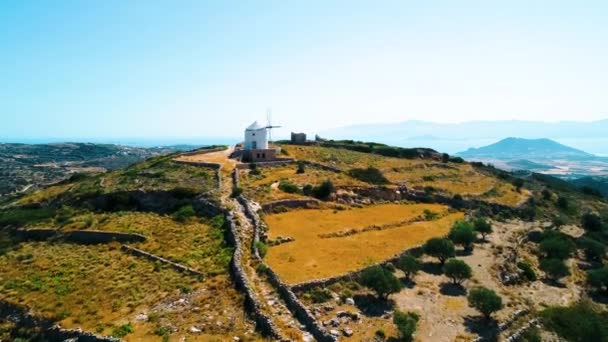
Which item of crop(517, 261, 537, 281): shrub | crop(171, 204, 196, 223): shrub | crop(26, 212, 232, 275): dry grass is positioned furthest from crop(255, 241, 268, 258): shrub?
crop(517, 261, 537, 281): shrub

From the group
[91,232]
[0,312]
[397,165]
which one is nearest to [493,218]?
[397,165]

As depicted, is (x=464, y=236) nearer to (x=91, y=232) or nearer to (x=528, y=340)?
(x=528, y=340)

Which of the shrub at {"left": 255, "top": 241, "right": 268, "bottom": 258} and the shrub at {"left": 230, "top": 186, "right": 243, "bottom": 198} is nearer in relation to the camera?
the shrub at {"left": 255, "top": 241, "right": 268, "bottom": 258}

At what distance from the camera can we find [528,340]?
2586 centimetres

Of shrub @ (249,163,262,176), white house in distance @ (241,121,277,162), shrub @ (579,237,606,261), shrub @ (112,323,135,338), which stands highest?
white house in distance @ (241,121,277,162)

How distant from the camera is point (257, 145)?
72.8 m

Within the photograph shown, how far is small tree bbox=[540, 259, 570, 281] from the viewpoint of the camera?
126ft

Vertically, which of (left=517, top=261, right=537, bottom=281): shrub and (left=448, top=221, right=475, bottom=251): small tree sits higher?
(left=448, top=221, right=475, bottom=251): small tree

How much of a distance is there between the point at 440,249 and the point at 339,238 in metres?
9.58

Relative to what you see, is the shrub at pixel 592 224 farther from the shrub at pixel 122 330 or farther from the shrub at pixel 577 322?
the shrub at pixel 122 330

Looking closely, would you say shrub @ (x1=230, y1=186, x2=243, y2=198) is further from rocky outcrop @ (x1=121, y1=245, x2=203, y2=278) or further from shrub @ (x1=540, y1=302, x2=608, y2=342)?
shrub @ (x1=540, y1=302, x2=608, y2=342)

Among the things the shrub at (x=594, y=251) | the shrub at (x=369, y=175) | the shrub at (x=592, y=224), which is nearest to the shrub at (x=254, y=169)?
the shrub at (x=369, y=175)

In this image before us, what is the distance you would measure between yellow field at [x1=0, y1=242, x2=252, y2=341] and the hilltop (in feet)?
0.42

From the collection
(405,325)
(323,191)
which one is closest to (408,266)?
(405,325)
